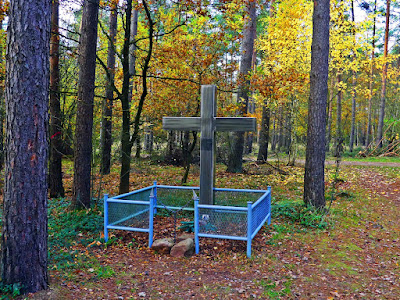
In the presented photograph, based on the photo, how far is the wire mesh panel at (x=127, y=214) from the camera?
5973mm

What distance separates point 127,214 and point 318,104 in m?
5.08

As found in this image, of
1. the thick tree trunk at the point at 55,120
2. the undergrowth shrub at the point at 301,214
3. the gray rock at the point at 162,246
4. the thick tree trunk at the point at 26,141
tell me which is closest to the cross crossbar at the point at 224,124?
the gray rock at the point at 162,246

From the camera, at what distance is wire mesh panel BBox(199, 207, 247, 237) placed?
548 centimetres

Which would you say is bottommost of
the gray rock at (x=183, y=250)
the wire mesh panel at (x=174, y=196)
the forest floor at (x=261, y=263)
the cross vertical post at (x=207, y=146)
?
the forest floor at (x=261, y=263)

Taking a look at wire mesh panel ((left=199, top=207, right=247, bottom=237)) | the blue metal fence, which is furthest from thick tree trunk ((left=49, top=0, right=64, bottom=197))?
wire mesh panel ((left=199, top=207, right=247, bottom=237))

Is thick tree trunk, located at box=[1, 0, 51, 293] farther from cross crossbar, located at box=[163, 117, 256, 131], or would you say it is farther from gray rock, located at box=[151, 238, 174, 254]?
cross crossbar, located at box=[163, 117, 256, 131]

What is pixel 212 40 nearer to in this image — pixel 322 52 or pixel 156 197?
pixel 322 52

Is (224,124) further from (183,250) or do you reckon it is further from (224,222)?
(183,250)

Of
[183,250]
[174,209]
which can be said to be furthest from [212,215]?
[174,209]

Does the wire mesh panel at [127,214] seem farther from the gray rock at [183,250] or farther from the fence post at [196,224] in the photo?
the fence post at [196,224]

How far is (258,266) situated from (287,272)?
17.6 inches

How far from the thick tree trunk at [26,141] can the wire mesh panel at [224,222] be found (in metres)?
2.64

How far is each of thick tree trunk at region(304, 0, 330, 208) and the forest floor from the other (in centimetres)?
62

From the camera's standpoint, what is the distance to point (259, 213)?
20.2 feet
